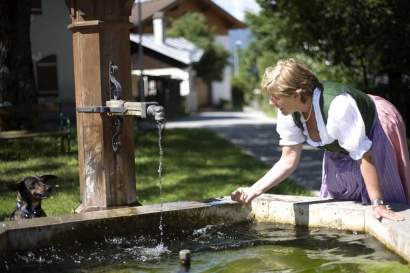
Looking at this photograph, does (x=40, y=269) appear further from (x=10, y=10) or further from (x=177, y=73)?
(x=177, y=73)

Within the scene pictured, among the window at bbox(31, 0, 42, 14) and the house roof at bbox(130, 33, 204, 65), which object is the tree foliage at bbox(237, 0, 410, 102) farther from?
the house roof at bbox(130, 33, 204, 65)

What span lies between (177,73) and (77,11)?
119ft

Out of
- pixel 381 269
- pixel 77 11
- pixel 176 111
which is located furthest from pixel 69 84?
pixel 381 269

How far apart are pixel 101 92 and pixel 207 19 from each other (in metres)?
46.2

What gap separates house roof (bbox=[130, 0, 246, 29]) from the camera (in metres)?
44.3

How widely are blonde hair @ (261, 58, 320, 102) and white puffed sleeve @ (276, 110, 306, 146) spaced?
0.31m

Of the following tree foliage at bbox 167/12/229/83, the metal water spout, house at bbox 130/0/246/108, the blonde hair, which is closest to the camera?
the blonde hair

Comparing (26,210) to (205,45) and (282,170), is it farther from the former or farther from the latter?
(205,45)

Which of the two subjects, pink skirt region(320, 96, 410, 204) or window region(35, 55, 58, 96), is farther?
window region(35, 55, 58, 96)

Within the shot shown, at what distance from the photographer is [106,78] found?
5266mm

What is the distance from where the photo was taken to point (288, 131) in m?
4.55

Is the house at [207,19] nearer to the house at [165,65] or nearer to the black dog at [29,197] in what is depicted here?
the house at [165,65]

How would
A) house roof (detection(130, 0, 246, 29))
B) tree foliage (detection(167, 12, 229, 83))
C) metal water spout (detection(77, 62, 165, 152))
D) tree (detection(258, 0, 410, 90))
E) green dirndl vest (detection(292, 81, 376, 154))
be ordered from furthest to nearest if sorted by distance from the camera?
house roof (detection(130, 0, 246, 29)) → tree foliage (detection(167, 12, 229, 83)) → tree (detection(258, 0, 410, 90)) → metal water spout (detection(77, 62, 165, 152)) → green dirndl vest (detection(292, 81, 376, 154))

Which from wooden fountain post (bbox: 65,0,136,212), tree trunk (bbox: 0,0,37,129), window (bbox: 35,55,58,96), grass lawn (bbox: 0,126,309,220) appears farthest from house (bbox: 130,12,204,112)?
wooden fountain post (bbox: 65,0,136,212)
